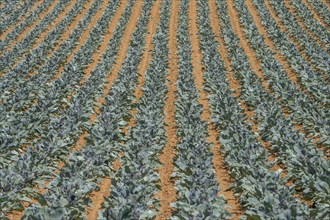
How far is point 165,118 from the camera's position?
1642cm

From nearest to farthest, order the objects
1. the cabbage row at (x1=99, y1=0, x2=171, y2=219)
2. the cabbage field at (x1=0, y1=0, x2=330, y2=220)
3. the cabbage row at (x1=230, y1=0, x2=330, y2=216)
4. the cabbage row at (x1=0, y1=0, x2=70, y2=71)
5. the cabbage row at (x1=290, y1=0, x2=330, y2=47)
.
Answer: the cabbage row at (x1=99, y1=0, x2=171, y2=219), the cabbage field at (x1=0, y1=0, x2=330, y2=220), the cabbage row at (x1=230, y1=0, x2=330, y2=216), the cabbage row at (x1=0, y1=0, x2=70, y2=71), the cabbage row at (x1=290, y1=0, x2=330, y2=47)

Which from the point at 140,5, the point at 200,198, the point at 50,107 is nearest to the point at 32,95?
the point at 50,107

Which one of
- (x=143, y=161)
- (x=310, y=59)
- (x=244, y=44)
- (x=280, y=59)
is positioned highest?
(x=244, y=44)

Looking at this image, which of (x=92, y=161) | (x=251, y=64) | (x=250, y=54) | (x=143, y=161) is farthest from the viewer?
(x=250, y=54)

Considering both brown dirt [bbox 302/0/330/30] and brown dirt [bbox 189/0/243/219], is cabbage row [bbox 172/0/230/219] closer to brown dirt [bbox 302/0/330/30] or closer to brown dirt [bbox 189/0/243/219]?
brown dirt [bbox 189/0/243/219]

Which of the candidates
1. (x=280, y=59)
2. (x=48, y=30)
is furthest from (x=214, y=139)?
(x=48, y=30)

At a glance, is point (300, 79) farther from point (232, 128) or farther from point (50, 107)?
point (50, 107)

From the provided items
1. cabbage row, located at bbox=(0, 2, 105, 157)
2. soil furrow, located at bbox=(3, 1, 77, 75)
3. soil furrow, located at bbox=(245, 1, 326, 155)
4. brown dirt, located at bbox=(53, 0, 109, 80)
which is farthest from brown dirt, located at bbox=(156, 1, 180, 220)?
soil furrow, located at bbox=(3, 1, 77, 75)

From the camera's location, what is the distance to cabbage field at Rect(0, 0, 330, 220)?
9349 millimetres

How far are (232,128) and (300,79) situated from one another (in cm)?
821

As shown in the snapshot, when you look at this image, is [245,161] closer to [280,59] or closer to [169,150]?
[169,150]

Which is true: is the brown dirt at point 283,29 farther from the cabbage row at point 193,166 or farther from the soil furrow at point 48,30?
the soil furrow at point 48,30

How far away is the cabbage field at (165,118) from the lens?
9349 millimetres

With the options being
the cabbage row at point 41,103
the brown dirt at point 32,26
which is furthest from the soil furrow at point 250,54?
the brown dirt at point 32,26
